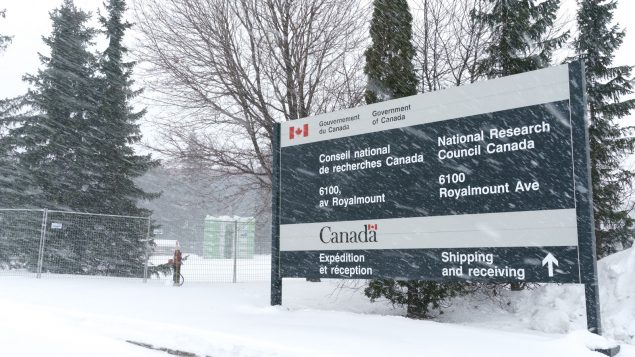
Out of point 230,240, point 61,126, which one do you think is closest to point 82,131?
point 61,126

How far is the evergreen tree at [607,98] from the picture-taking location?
1433 cm

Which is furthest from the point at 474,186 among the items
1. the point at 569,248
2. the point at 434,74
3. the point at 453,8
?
the point at 453,8

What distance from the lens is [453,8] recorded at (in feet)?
49.4

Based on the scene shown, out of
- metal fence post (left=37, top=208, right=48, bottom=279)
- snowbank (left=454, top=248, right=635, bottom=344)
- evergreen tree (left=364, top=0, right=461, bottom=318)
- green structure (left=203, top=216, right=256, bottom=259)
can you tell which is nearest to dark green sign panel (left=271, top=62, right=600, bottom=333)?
snowbank (left=454, top=248, right=635, bottom=344)

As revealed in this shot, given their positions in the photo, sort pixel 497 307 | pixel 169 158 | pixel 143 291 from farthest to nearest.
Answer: pixel 169 158, pixel 143 291, pixel 497 307

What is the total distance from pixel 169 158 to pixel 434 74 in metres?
8.36

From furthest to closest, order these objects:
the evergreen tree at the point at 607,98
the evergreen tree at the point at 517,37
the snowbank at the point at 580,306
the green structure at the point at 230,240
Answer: the green structure at the point at 230,240
the evergreen tree at the point at 607,98
the evergreen tree at the point at 517,37
the snowbank at the point at 580,306

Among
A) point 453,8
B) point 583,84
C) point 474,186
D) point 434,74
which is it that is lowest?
point 474,186

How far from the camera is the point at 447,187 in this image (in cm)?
766

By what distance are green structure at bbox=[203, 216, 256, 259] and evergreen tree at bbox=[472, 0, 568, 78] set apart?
940 centimetres

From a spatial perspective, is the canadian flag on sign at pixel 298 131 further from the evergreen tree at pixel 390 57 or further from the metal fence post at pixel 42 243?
the metal fence post at pixel 42 243

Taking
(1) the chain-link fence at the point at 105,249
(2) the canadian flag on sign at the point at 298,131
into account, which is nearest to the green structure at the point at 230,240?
(1) the chain-link fence at the point at 105,249

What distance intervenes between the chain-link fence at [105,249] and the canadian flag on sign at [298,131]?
7341 mm

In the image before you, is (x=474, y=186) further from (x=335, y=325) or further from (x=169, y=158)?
(x=169, y=158)
